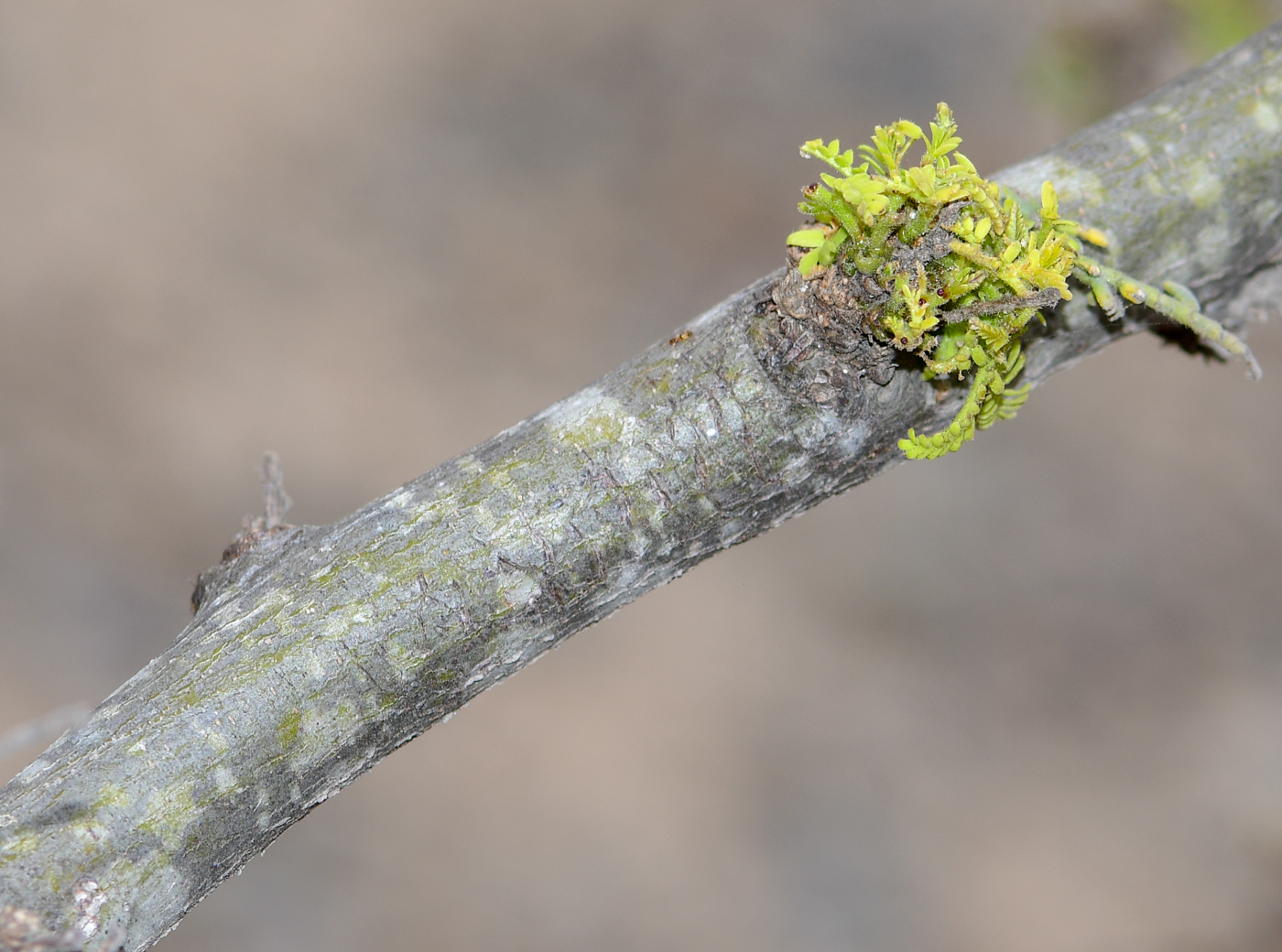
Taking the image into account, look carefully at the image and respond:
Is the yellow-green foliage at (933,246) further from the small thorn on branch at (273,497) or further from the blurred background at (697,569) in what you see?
the blurred background at (697,569)

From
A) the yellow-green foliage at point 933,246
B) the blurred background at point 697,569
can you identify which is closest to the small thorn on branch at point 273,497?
the yellow-green foliage at point 933,246

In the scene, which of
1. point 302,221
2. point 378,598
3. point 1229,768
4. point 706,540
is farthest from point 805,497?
point 302,221

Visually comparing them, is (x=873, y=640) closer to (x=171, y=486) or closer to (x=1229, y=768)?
(x=1229, y=768)

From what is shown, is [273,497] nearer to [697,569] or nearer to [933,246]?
[933,246]

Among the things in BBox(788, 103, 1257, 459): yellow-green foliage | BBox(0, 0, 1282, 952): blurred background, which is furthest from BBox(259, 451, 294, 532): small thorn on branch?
BBox(0, 0, 1282, 952): blurred background

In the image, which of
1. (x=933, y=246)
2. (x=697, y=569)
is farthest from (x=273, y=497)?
(x=697, y=569)

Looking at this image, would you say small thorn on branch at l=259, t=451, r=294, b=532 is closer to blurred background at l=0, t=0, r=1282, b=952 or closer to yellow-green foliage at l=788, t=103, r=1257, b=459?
yellow-green foliage at l=788, t=103, r=1257, b=459
